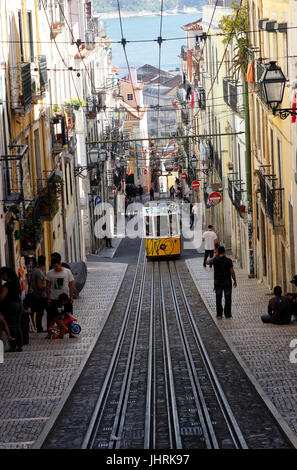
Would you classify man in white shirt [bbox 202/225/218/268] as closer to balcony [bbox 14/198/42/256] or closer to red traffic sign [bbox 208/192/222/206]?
red traffic sign [bbox 208/192/222/206]

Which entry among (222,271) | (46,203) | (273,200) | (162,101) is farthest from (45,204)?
(162,101)

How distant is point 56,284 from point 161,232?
2040 cm

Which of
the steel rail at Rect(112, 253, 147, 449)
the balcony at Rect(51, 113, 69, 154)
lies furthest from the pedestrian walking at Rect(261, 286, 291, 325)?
the balcony at Rect(51, 113, 69, 154)

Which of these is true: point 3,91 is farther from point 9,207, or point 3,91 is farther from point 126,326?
point 126,326

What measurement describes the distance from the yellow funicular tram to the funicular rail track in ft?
54.0

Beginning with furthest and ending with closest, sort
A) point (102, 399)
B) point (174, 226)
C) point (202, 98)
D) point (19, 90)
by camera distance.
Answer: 1. point (202, 98)
2. point (174, 226)
3. point (19, 90)
4. point (102, 399)

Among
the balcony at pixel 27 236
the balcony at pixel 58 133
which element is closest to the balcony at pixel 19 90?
the balcony at pixel 27 236

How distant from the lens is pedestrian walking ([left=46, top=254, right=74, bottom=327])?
16.5m

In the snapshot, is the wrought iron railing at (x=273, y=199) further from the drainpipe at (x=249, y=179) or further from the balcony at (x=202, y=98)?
the balcony at (x=202, y=98)

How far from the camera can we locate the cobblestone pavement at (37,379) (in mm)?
9586

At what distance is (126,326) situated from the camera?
19.2 meters

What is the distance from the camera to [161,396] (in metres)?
11.4

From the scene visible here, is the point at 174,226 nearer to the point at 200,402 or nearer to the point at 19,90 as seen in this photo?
the point at 19,90
